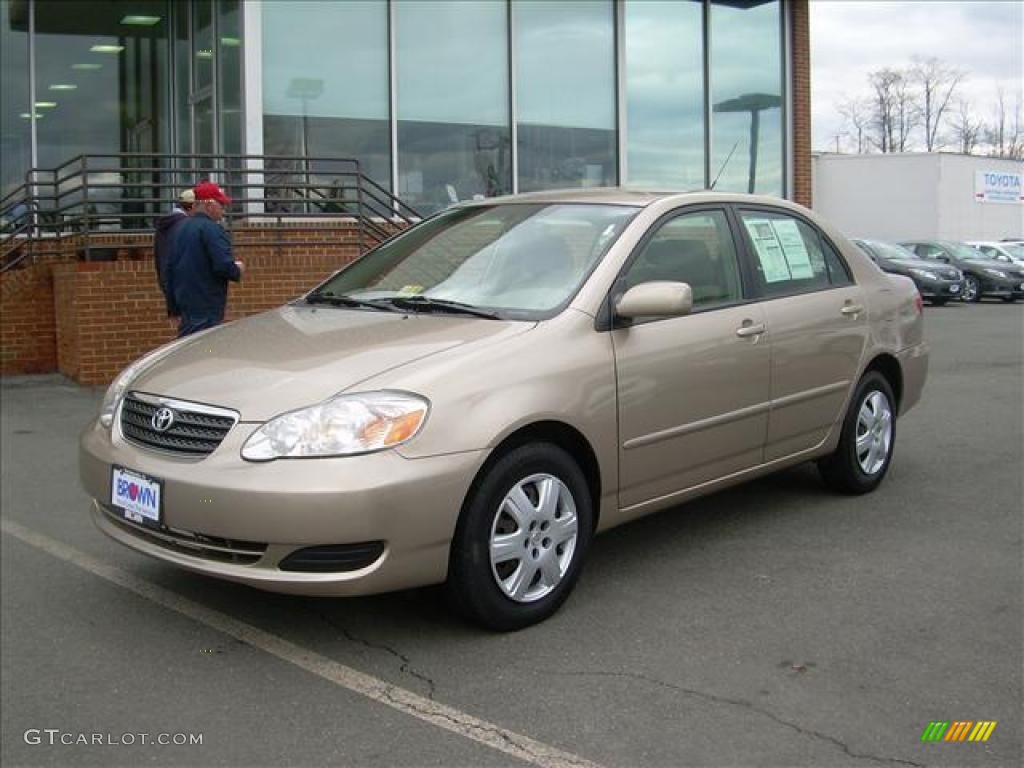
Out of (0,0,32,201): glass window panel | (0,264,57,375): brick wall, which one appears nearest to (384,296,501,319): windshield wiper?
(0,264,57,375): brick wall

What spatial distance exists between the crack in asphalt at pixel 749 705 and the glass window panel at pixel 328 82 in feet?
34.0

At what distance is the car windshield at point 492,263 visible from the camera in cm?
452

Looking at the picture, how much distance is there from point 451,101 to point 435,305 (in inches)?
407

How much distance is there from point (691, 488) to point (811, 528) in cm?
93

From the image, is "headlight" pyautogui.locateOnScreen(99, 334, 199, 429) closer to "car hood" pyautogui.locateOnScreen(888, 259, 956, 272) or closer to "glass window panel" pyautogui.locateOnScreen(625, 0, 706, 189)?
"glass window panel" pyautogui.locateOnScreen(625, 0, 706, 189)

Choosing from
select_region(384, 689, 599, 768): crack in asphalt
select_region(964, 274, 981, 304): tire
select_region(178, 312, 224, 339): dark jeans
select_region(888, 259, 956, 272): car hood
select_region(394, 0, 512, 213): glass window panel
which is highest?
select_region(394, 0, 512, 213): glass window panel

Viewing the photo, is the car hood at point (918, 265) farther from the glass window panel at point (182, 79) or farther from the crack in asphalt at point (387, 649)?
the crack in asphalt at point (387, 649)

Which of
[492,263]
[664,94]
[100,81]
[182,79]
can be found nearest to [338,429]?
[492,263]

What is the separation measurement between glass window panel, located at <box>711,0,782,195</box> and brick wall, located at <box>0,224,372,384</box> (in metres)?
6.98

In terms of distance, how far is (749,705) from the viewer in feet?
11.3

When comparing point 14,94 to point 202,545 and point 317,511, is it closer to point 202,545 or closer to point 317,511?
point 202,545

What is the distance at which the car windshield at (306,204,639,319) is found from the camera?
4516 millimetres

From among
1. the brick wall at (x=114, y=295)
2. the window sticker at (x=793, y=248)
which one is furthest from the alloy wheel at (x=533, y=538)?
the brick wall at (x=114, y=295)

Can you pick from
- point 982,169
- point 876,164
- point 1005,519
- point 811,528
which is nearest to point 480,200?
point 811,528
